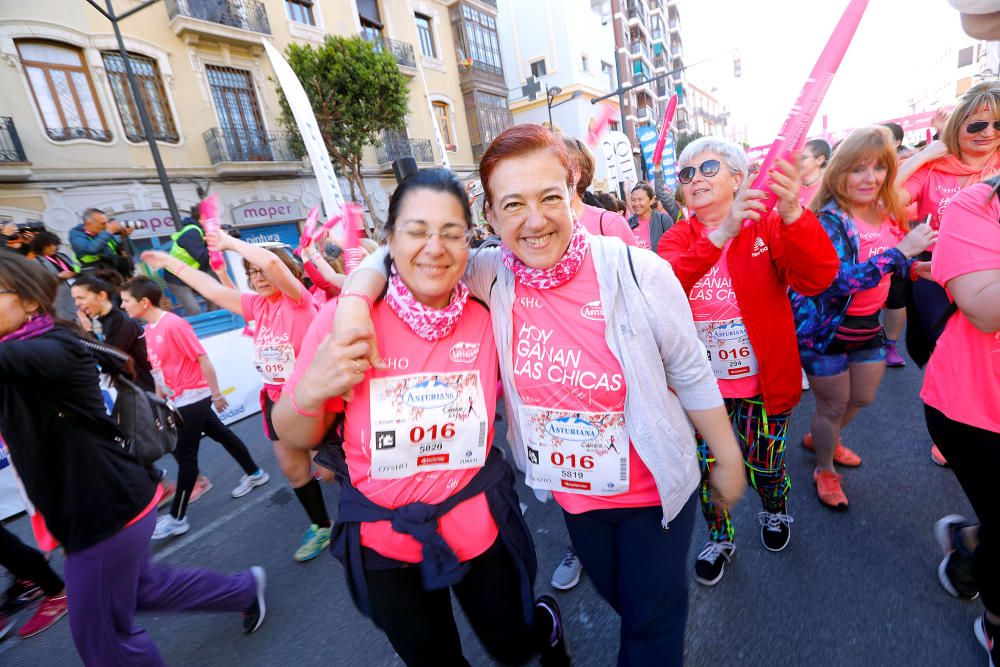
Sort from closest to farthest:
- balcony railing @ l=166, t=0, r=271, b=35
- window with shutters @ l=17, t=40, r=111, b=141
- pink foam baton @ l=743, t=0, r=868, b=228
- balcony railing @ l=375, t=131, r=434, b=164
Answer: pink foam baton @ l=743, t=0, r=868, b=228 < window with shutters @ l=17, t=40, r=111, b=141 < balcony railing @ l=166, t=0, r=271, b=35 < balcony railing @ l=375, t=131, r=434, b=164

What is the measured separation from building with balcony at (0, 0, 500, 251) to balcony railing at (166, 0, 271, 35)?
0.11 ft

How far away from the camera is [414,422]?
55.2 inches

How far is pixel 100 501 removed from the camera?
1.76 m

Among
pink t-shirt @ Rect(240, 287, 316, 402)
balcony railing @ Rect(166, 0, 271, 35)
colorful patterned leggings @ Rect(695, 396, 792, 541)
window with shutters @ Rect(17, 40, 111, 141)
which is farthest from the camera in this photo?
balcony railing @ Rect(166, 0, 271, 35)

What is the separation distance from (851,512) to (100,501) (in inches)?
143

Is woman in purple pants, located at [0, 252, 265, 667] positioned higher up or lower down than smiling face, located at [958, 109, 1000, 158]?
lower down

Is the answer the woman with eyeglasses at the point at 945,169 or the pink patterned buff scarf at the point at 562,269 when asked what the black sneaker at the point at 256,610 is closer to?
the pink patterned buff scarf at the point at 562,269

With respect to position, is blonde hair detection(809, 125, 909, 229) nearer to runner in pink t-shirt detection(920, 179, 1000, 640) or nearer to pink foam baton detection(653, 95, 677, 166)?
runner in pink t-shirt detection(920, 179, 1000, 640)

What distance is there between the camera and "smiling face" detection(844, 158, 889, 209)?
2.48 m

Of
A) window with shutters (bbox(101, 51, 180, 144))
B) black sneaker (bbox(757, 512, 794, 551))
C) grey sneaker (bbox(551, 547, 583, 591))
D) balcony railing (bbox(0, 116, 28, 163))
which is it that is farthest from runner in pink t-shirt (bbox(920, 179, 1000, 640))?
window with shutters (bbox(101, 51, 180, 144))

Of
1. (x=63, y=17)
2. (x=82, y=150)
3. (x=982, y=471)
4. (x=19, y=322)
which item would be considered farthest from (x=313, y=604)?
(x=63, y=17)

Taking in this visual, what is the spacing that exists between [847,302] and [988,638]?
1.48 m

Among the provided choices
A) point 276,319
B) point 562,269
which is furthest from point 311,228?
point 562,269

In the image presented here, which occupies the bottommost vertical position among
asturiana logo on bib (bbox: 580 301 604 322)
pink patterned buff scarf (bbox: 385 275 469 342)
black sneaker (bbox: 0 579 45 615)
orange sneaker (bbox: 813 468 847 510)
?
orange sneaker (bbox: 813 468 847 510)
